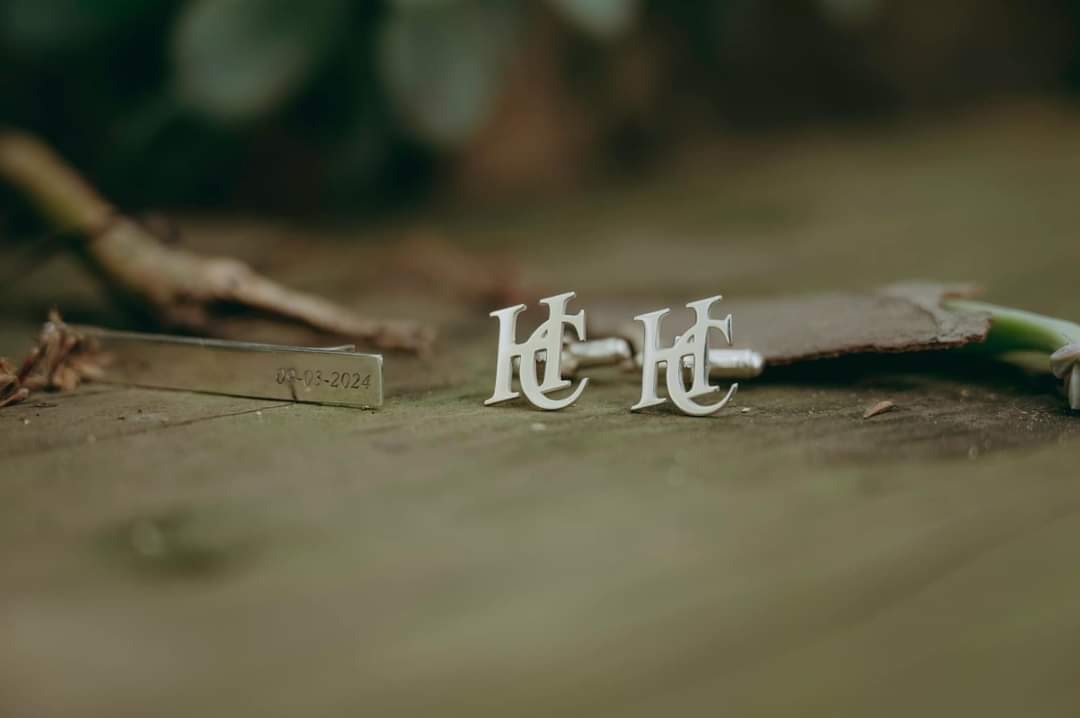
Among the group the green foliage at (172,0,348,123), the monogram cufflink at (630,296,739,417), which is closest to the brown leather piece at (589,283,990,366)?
the monogram cufflink at (630,296,739,417)

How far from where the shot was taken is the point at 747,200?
8.70 ft

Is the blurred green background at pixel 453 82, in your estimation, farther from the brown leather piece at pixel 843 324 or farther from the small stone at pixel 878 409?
the small stone at pixel 878 409

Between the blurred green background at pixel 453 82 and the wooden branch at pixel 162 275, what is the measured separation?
1.47 feet

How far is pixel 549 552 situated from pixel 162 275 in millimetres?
1035

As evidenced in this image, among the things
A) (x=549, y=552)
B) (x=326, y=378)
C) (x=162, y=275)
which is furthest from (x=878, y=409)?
(x=162, y=275)

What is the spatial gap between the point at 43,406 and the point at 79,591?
56cm

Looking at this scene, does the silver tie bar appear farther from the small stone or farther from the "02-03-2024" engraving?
the small stone

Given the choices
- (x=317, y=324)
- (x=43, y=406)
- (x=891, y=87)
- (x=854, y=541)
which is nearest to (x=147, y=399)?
(x=43, y=406)

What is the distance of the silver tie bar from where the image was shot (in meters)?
1.16

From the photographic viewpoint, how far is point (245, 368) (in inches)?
47.6

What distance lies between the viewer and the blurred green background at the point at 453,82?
2.19 meters

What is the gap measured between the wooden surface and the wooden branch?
0.12 metres

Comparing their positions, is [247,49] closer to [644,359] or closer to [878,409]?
[644,359]

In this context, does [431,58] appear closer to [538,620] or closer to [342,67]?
[342,67]
